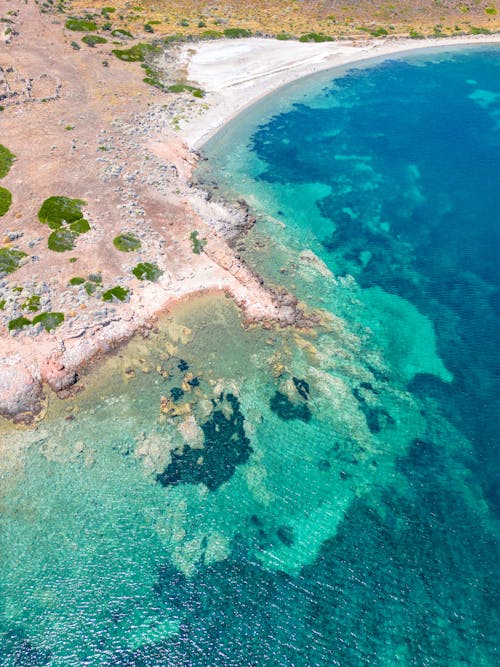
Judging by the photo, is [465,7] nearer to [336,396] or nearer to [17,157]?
[17,157]

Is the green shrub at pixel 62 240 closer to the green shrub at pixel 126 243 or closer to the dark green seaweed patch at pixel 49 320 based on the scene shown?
the green shrub at pixel 126 243

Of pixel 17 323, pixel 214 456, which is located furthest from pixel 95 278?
pixel 214 456

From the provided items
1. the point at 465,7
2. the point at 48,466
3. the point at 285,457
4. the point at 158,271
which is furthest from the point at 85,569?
the point at 465,7

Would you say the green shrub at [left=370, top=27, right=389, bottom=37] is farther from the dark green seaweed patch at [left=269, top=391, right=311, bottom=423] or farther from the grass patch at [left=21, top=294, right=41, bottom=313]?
the dark green seaweed patch at [left=269, top=391, right=311, bottom=423]

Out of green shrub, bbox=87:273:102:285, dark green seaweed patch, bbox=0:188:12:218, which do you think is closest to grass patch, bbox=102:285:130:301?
green shrub, bbox=87:273:102:285

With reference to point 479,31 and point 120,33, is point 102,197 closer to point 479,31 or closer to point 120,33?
point 120,33

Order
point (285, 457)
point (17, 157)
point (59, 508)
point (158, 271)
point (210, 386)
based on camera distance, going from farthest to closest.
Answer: point (17, 157) → point (158, 271) → point (210, 386) → point (285, 457) → point (59, 508)

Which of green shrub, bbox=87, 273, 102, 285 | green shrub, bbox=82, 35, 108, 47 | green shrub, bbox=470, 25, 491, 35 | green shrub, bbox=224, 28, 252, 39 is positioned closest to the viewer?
green shrub, bbox=87, 273, 102, 285
